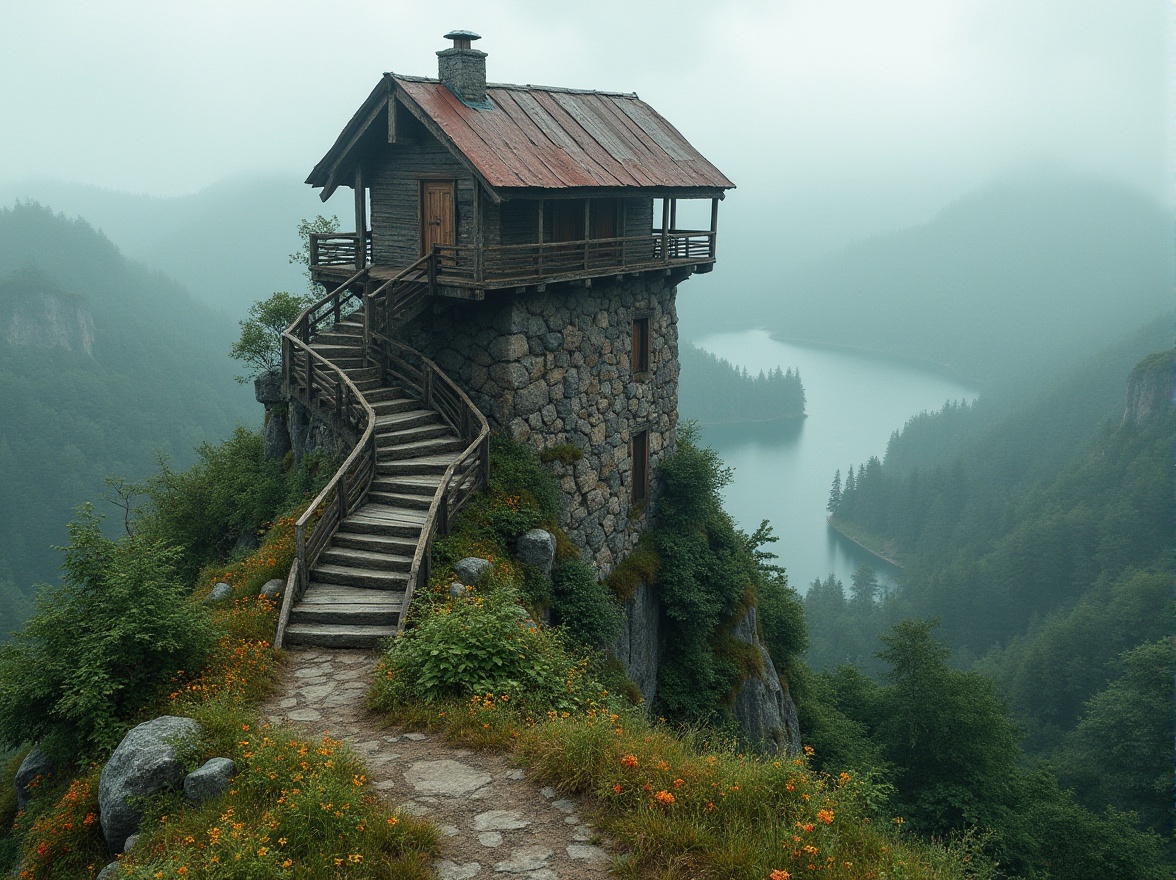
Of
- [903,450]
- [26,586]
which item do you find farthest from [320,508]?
[903,450]

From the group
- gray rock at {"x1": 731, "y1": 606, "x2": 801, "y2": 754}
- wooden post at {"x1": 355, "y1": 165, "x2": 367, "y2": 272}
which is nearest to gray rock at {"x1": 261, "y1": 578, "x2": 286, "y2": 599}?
wooden post at {"x1": 355, "y1": 165, "x2": 367, "y2": 272}

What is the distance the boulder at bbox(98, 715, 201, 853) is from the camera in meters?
8.12

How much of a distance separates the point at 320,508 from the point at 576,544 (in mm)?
6920

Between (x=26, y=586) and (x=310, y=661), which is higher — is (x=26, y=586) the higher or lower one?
the lower one

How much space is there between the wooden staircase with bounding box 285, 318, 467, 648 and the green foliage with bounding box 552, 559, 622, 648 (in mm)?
3409

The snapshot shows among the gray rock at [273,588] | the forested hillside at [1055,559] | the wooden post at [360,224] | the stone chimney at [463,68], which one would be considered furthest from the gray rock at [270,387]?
the forested hillside at [1055,559]

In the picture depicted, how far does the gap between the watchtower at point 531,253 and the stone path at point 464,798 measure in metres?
9.30

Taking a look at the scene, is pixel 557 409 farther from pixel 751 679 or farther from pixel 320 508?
pixel 751 679

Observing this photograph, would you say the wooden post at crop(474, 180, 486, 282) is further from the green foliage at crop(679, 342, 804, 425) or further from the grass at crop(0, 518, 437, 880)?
the green foliage at crop(679, 342, 804, 425)

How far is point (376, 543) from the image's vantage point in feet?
47.4

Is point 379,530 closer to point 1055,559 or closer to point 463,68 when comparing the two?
point 463,68

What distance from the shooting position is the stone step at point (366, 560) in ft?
46.0

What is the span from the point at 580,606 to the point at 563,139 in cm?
1131

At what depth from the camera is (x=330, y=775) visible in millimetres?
7770
